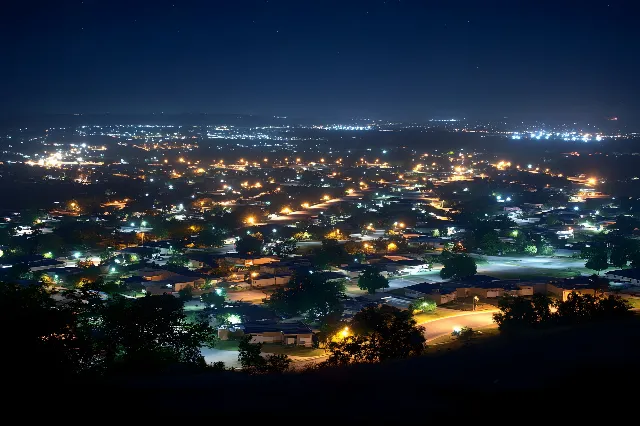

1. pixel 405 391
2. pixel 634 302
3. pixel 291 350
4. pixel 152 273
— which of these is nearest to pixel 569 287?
pixel 634 302

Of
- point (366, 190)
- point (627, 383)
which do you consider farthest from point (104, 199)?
point (627, 383)

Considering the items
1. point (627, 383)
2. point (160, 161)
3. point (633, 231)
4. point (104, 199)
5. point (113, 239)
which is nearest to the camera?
point (627, 383)

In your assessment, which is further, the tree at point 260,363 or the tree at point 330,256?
the tree at point 330,256

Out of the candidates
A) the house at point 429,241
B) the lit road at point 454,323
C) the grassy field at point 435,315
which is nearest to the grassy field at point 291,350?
the lit road at point 454,323

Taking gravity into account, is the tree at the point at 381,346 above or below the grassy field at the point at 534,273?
above

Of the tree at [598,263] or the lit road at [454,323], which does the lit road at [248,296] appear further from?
the tree at [598,263]

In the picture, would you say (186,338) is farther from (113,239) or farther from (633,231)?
(633,231)
